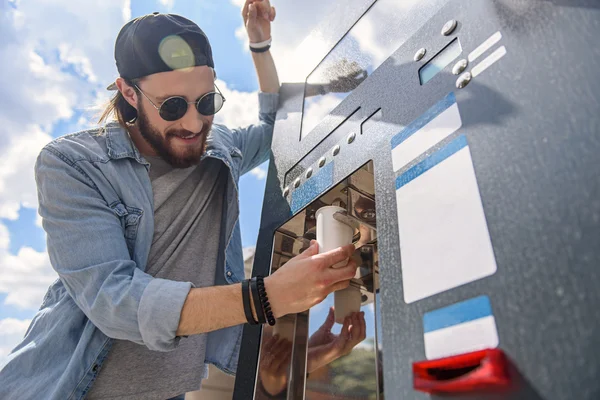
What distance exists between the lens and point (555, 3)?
544 millimetres

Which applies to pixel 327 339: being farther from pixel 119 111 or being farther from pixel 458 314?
pixel 119 111

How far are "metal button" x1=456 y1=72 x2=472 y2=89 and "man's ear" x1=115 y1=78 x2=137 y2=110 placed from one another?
1025 mm

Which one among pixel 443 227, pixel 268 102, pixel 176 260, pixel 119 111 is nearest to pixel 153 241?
pixel 176 260

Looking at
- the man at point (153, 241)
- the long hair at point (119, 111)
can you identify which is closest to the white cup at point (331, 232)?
the man at point (153, 241)

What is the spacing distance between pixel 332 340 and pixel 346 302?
97mm

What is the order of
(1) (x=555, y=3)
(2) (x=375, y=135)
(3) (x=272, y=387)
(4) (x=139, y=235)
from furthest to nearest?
(4) (x=139, y=235), (3) (x=272, y=387), (2) (x=375, y=135), (1) (x=555, y=3)

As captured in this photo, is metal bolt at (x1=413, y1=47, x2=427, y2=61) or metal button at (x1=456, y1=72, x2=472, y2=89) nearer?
metal button at (x1=456, y1=72, x2=472, y2=89)

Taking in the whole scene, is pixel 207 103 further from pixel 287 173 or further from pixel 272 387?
pixel 272 387

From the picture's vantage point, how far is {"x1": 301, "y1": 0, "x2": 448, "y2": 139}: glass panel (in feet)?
2.85

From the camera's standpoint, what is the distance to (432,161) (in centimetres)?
62

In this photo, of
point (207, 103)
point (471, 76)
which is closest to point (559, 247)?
point (471, 76)

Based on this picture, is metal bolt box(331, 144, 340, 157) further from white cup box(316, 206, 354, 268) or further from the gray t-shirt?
the gray t-shirt

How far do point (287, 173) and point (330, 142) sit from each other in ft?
0.58

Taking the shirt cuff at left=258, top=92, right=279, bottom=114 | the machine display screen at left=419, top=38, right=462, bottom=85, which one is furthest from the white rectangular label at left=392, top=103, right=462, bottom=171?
the shirt cuff at left=258, top=92, right=279, bottom=114
